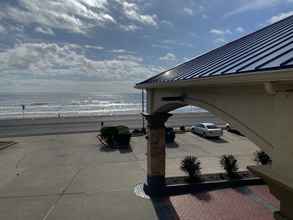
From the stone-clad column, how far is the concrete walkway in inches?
28.6

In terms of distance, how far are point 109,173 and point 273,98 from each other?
12743 millimetres

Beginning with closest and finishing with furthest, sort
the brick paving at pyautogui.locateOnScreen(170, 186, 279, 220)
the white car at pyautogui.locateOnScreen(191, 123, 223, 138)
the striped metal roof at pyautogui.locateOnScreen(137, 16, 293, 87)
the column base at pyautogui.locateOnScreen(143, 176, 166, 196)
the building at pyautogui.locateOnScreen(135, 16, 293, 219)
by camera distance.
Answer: the building at pyautogui.locateOnScreen(135, 16, 293, 219) < the striped metal roof at pyautogui.locateOnScreen(137, 16, 293, 87) < the brick paving at pyautogui.locateOnScreen(170, 186, 279, 220) < the column base at pyautogui.locateOnScreen(143, 176, 166, 196) < the white car at pyautogui.locateOnScreen(191, 123, 223, 138)

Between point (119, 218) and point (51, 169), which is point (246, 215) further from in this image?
point (51, 169)

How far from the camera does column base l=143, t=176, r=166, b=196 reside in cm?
1150

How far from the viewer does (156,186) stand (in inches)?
454

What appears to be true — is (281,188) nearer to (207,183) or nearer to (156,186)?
(156,186)

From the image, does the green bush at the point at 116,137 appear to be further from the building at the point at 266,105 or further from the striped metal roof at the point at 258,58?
the building at the point at 266,105

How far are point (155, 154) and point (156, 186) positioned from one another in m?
1.36

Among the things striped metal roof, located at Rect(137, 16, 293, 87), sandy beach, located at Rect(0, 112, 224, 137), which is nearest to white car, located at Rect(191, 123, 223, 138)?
sandy beach, located at Rect(0, 112, 224, 137)

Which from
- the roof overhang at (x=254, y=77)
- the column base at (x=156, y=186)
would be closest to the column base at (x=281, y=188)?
the roof overhang at (x=254, y=77)

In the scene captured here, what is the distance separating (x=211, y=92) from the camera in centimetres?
557

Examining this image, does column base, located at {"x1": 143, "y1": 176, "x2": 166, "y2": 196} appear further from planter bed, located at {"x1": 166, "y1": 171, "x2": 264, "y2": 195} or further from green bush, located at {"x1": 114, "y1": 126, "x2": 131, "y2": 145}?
green bush, located at {"x1": 114, "y1": 126, "x2": 131, "y2": 145}

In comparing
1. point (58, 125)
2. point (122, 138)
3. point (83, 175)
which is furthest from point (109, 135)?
point (58, 125)

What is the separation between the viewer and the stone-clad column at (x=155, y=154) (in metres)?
11.5
